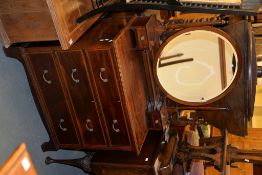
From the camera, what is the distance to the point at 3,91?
6.35ft

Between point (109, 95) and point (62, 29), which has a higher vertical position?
point (62, 29)

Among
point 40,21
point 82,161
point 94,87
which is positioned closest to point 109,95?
point 94,87

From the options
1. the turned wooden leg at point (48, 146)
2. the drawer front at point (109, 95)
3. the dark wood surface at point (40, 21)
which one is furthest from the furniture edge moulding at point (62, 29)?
the turned wooden leg at point (48, 146)

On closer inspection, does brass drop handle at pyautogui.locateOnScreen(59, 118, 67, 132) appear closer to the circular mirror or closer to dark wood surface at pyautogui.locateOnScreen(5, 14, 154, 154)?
dark wood surface at pyautogui.locateOnScreen(5, 14, 154, 154)

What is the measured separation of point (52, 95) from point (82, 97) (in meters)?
0.22

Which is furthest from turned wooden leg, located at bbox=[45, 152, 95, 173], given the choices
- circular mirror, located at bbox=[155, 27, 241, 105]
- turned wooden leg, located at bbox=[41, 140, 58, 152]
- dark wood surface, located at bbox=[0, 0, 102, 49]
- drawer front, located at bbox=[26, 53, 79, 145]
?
dark wood surface, located at bbox=[0, 0, 102, 49]

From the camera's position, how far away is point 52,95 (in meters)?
1.99

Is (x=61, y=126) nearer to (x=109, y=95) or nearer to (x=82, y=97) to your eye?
(x=82, y=97)

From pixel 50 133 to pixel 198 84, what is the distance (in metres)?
1.07

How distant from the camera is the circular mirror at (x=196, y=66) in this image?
1.88 metres

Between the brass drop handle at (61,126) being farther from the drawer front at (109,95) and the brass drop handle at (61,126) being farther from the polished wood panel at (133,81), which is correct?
the polished wood panel at (133,81)

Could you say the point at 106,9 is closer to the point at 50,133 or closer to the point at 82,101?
the point at 82,101

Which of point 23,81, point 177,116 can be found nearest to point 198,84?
point 177,116

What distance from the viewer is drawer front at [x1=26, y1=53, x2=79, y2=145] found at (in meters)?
Answer: 1.88
